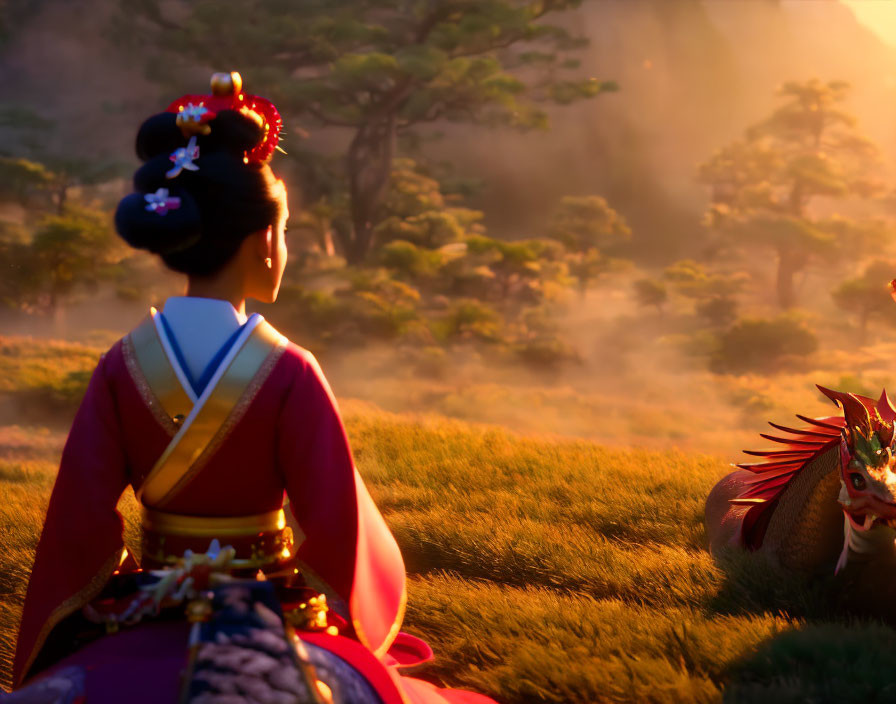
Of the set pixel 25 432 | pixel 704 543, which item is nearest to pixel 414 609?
pixel 704 543

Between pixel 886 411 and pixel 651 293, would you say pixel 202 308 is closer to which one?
pixel 886 411

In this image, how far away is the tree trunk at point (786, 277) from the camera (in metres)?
11.1

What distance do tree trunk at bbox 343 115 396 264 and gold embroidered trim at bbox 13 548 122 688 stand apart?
9.22 meters

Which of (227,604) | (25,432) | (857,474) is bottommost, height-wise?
(25,432)

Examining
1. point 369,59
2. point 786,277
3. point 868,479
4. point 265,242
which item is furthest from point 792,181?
point 265,242

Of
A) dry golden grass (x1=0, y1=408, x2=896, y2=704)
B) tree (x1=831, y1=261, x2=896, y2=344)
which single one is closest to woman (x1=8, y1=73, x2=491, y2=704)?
dry golden grass (x1=0, y1=408, x2=896, y2=704)

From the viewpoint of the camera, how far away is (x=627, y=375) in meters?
10.1

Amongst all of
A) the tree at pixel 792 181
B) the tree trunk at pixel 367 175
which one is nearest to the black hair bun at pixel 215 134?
the tree trunk at pixel 367 175

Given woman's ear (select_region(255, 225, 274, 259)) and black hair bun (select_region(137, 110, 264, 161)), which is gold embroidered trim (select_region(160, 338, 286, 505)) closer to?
woman's ear (select_region(255, 225, 274, 259))

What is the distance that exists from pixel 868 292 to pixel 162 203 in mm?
9834

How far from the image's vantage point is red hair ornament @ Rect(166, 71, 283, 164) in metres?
1.58

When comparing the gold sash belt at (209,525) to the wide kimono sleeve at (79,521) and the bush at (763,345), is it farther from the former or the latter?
the bush at (763,345)

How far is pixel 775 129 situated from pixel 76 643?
11331 mm

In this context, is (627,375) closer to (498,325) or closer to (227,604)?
(498,325)
